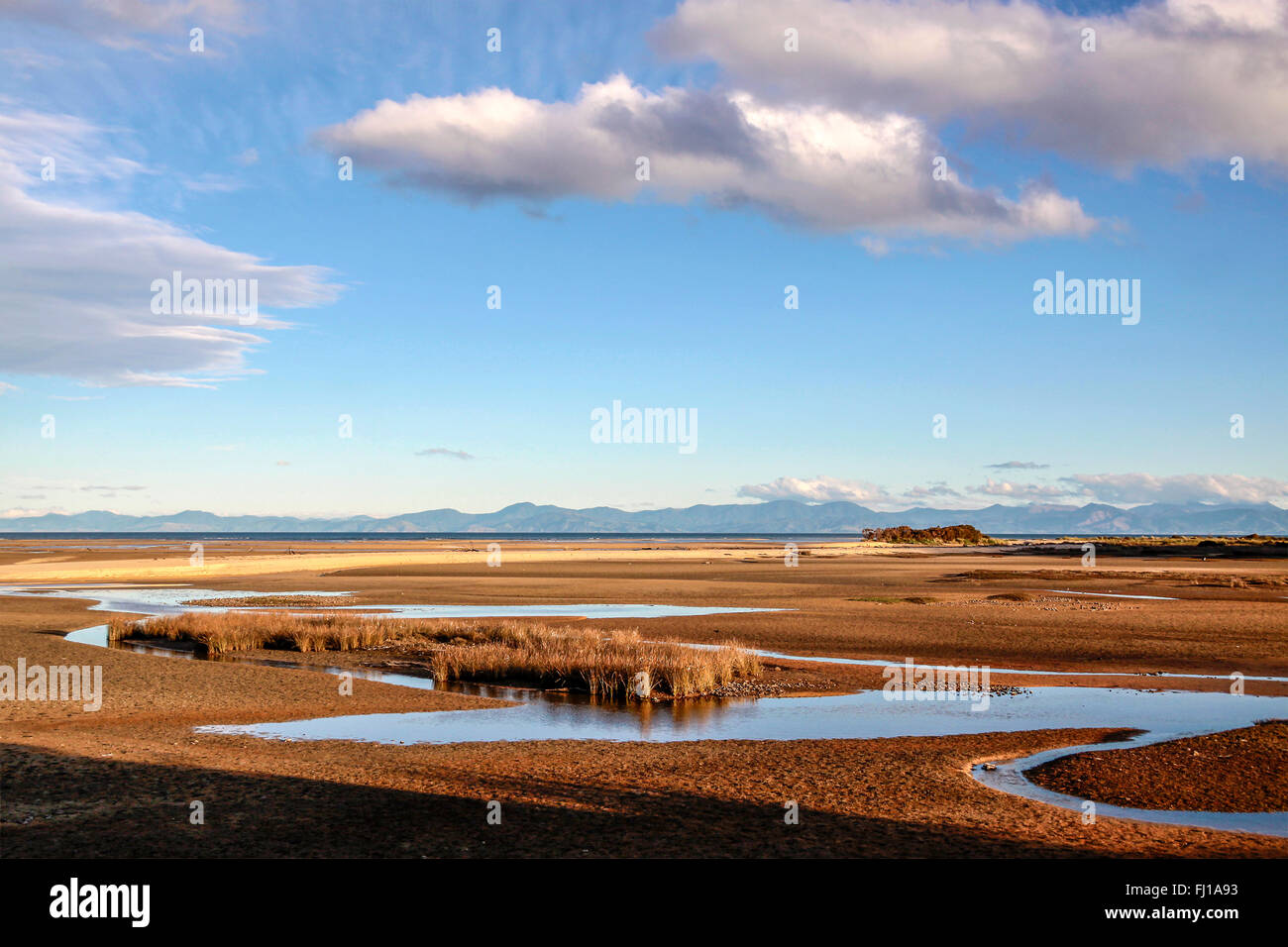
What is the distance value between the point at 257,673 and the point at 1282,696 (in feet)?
77.3

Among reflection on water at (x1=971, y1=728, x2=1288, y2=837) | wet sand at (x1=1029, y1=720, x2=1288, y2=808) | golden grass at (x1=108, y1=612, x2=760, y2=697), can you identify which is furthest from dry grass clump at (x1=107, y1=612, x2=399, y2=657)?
wet sand at (x1=1029, y1=720, x2=1288, y2=808)

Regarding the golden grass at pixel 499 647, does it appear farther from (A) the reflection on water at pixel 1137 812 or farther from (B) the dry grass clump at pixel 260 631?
(A) the reflection on water at pixel 1137 812

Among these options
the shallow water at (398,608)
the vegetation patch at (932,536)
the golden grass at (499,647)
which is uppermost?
the golden grass at (499,647)

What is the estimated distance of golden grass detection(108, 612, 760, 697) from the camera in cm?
2267

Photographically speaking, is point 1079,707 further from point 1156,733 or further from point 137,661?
point 137,661

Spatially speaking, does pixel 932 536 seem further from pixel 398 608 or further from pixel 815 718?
pixel 815 718

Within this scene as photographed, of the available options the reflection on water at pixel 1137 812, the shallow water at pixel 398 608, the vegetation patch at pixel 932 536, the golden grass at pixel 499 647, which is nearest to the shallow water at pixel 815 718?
the reflection on water at pixel 1137 812

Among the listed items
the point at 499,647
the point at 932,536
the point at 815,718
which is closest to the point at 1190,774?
the point at 815,718

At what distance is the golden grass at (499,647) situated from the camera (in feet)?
74.4

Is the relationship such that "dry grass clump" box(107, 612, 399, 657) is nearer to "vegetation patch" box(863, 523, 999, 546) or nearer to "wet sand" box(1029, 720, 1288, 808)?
"wet sand" box(1029, 720, 1288, 808)

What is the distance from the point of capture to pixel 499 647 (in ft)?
85.9

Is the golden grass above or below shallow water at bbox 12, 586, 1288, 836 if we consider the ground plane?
above

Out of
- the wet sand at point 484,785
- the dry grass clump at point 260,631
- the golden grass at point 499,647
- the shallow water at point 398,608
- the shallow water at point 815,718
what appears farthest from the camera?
the shallow water at point 398,608

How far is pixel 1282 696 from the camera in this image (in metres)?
21.4
